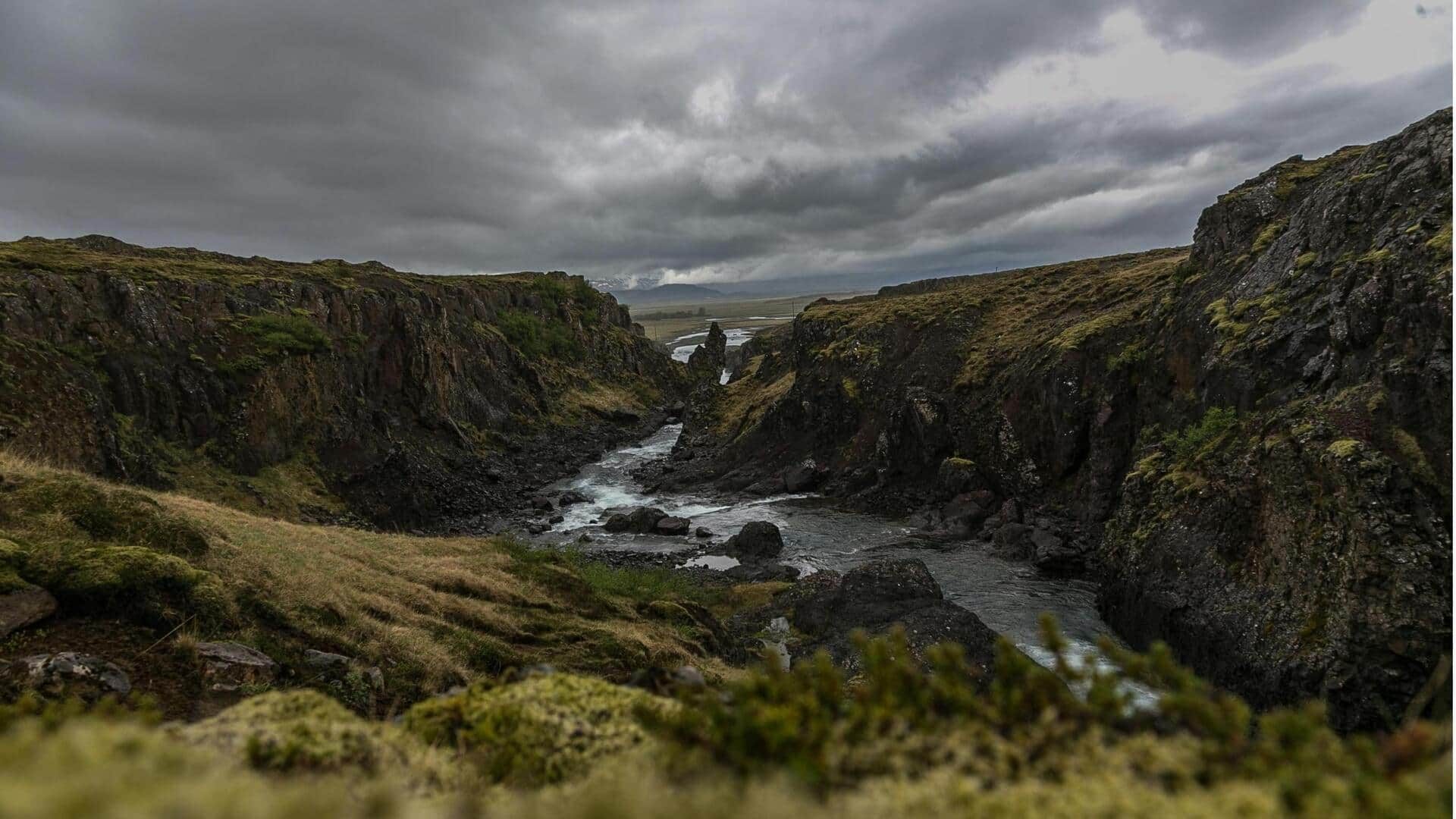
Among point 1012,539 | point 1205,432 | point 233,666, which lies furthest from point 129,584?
point 1012,539

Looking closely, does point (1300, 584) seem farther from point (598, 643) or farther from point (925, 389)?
point (925, 389)

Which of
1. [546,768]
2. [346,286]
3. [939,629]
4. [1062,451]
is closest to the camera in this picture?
[546,768]

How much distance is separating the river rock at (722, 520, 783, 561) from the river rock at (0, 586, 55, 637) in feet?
86.1

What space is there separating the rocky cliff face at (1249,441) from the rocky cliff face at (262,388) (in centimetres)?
2403

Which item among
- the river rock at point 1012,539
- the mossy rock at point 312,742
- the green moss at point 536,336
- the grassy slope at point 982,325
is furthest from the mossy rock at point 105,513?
the green moss at point 536,336

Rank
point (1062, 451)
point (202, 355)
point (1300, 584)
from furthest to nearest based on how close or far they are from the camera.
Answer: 1. point (202, 355)
2. point (1062, 451)
3. point (1300, 584)

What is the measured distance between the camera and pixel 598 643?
46.9 ft

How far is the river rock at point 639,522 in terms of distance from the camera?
127 ft

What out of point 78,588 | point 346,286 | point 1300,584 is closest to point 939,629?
point 1300,584

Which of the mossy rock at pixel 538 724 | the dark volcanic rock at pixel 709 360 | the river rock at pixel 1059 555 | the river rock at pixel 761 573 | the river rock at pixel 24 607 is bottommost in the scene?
the river rock at pixel 761 573

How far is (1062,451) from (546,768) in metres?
36.0

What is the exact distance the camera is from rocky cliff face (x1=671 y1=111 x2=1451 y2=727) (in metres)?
14.6

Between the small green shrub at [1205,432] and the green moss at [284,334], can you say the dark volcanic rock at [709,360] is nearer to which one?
the green moss at [284,334]

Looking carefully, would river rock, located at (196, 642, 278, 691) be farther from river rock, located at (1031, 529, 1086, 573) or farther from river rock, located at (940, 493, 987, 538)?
river rock, located at (940, 493, 987, 538)
